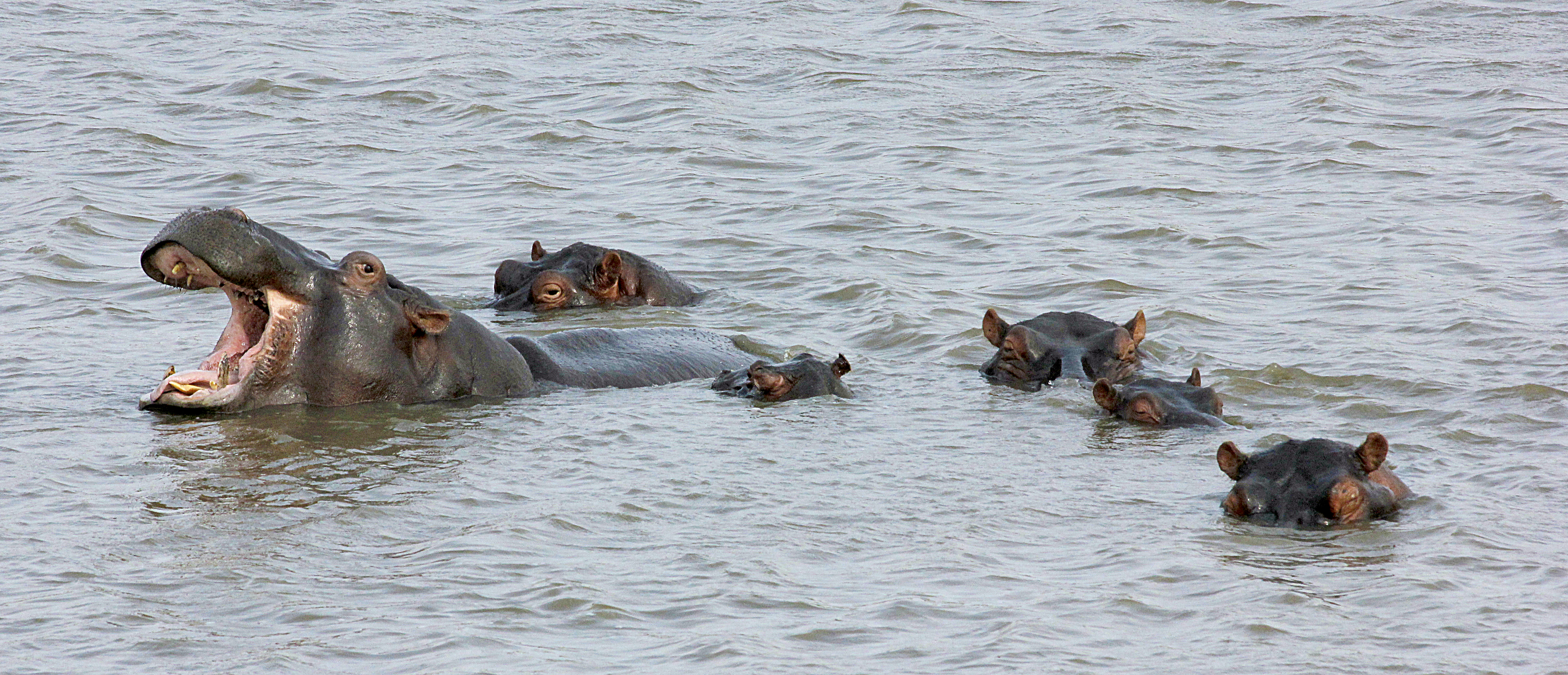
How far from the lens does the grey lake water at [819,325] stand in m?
5.46

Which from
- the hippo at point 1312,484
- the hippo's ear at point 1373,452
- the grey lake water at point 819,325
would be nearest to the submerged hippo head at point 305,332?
the grey lake water at point 819,325

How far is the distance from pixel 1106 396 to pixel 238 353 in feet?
12.1

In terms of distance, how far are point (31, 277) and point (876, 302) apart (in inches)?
195

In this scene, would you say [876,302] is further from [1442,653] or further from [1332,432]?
[1442,653]

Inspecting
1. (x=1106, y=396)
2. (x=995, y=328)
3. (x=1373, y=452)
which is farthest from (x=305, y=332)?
(x=1373, y=452)

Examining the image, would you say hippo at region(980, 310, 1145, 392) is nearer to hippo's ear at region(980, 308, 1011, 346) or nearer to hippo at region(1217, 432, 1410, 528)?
hippo's ear at region(980, 308, 1011, 346)

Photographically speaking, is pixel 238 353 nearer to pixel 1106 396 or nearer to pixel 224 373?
pixel 224 373

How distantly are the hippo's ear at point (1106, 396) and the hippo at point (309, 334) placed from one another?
253 centimetres

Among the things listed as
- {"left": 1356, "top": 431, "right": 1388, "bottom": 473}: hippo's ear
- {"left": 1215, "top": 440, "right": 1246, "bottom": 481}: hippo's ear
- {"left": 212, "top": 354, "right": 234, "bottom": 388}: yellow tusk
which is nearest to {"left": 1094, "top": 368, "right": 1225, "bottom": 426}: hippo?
{"left": 1215, "top": 440, "right": 1246, "bottom": 481}: hippo's ear

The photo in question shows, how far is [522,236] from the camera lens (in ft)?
41.3

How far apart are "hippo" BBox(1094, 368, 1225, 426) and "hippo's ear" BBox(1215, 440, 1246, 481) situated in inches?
51.8

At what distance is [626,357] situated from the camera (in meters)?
8.85

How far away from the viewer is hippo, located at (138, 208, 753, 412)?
7102mm

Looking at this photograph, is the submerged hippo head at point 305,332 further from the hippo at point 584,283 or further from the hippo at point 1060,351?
the hippo at point 1060,351
